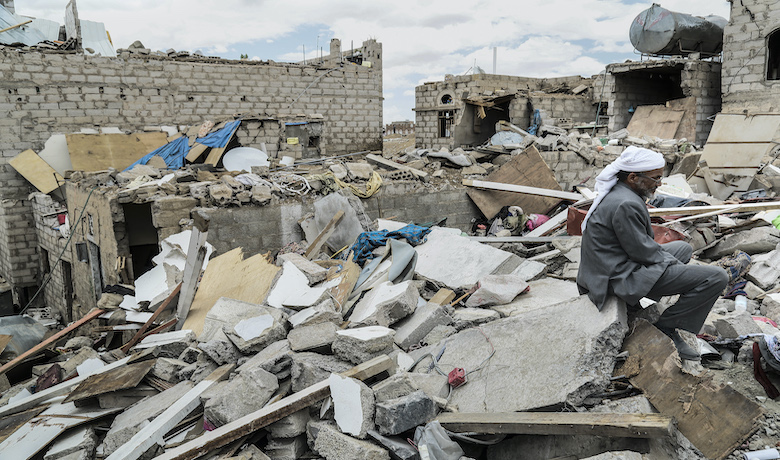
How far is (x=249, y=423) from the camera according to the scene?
11.2 feet

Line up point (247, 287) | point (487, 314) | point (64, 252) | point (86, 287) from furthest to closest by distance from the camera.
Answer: point (64, 252) < point (86, 287) < point (247, 287) < point (487, 314)

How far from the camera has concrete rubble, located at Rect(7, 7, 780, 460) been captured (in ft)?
10.9

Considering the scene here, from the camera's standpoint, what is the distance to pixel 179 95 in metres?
14.0

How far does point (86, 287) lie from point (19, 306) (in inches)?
201

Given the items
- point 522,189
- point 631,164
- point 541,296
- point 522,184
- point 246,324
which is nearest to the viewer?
point 631,164

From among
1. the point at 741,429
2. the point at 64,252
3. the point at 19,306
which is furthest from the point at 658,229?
the point at 19,306

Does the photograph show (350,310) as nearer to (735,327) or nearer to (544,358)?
(544,358)

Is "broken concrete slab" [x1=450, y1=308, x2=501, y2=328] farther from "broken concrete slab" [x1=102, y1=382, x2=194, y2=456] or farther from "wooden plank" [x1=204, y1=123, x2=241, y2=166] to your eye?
"wooden plank" [x1=204, y1=123, x2=241, y2=166]

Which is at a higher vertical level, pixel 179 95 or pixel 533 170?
pixel 179 95

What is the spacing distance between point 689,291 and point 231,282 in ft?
16.4

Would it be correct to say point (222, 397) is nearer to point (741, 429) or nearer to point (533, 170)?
point (741, 429)

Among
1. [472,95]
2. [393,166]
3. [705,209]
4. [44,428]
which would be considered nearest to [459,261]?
[705,209]

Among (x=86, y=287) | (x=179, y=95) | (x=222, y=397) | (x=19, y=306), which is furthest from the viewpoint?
(x=179, y=95)

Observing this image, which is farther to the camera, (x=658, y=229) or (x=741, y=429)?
(x=658, y=229)
